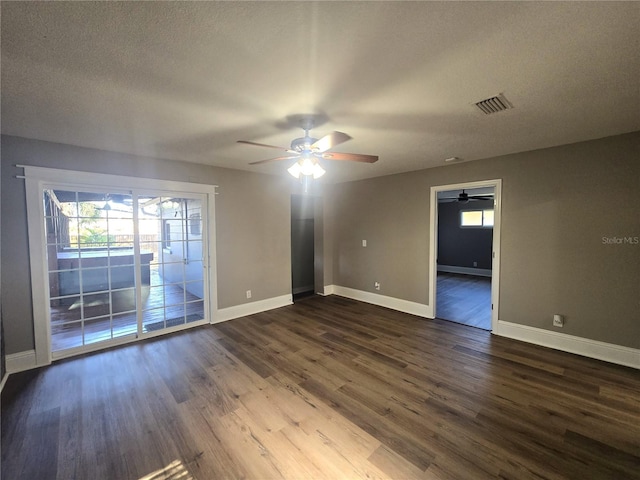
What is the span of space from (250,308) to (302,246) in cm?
214

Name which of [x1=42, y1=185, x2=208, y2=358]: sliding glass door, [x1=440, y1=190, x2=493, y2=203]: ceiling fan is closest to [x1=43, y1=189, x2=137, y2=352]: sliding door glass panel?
[x1=42, y1=185, x2=208, y2=358]: sliding glass door

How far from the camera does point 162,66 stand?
64.1 inches

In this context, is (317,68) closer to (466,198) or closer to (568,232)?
(568,232)

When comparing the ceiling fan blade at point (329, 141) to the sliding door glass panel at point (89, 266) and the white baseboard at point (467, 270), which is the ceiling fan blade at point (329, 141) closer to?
the sliding door glass panel at point (89, 266)

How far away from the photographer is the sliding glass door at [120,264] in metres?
3.12

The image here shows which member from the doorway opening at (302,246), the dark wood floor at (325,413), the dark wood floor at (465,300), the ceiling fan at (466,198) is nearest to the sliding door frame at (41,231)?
the dark wood floor at (325,413)

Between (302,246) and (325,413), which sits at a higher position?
(302,246)

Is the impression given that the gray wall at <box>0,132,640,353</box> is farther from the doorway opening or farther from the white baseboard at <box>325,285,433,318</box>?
the doorway opening

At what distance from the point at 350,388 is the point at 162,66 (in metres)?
2.95

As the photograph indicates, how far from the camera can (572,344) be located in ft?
10.4

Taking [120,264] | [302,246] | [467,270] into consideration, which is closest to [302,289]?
[302,246]

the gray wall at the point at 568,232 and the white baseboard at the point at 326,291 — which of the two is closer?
the gray wall at the point at 568,232

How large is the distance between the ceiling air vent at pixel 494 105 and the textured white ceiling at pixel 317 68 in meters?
0.06

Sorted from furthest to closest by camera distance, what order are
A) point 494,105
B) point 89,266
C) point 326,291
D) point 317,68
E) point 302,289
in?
point 302,289 < point 326,291 < point 89,266 < point 494,105 < point 317,68
